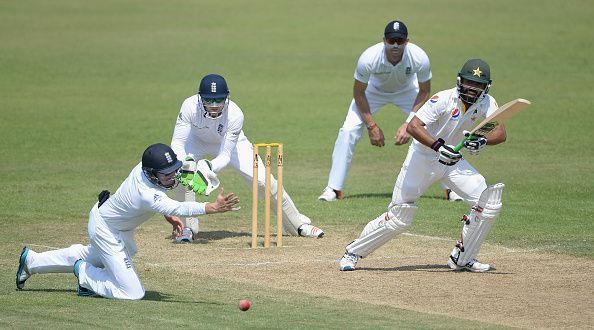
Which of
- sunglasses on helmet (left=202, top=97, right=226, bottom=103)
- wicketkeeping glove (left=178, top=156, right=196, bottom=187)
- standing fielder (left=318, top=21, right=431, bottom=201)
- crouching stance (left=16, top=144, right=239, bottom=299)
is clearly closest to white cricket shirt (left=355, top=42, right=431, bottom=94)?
standing fielder (left=318, top=21, right=431, bottom=201)

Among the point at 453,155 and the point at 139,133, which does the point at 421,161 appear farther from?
the point at 139,133

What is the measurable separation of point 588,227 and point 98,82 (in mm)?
14745

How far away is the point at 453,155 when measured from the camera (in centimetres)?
1000

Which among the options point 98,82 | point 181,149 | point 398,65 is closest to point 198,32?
point 98,82

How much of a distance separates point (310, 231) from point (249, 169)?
35.1 inches

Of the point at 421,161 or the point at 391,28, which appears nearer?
the point at 421,161

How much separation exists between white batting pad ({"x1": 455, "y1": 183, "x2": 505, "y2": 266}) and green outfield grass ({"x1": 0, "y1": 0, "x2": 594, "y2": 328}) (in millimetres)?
1410

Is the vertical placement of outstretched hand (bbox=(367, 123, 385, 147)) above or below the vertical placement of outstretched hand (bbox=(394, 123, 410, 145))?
below

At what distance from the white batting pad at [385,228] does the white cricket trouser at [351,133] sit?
4.27 metres

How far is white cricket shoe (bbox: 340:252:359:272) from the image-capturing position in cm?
1051

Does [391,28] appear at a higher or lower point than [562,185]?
higher

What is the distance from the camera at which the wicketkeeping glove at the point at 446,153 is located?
10.0 metres

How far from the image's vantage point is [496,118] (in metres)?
10.1

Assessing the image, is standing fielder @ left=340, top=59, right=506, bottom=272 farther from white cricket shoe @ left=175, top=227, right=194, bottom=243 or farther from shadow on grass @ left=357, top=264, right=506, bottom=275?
white cricket shoe @ left=175, top=227, right=194, bottom=243
